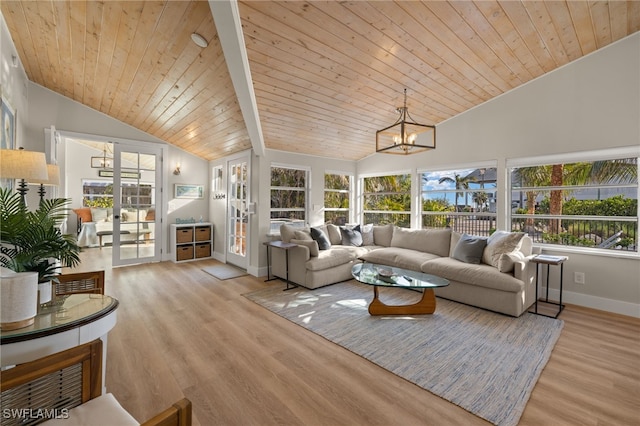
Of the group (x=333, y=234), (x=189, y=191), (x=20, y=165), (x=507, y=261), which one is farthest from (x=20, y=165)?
(x=507, y=261)

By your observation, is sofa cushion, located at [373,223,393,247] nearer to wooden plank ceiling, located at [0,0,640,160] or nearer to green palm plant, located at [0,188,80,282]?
wooden plank ceiling, located at [0,0,640,160]

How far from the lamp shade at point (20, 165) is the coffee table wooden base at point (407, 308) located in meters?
3.12

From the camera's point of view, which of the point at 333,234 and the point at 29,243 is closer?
the point at 29,243

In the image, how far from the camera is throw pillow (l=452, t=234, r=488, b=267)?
12.6 feet

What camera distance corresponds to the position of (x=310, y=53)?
2.84 meters

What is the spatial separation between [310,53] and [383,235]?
3.49 meters

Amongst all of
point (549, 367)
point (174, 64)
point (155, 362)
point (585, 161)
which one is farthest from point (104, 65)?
point (585, 161)

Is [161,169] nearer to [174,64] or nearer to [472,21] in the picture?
[174,64]

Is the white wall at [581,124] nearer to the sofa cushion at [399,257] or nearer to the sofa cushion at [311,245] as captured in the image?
the sofa cushion at [399,257]

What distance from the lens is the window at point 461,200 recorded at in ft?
14.8

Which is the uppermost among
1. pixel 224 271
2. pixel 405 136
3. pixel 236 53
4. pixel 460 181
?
pixel 236 53

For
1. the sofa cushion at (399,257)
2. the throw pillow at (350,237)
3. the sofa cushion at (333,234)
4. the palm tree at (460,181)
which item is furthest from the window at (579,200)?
the sofa cushion at (333,234)

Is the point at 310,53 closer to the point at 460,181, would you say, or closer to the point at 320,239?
the point at 320,239

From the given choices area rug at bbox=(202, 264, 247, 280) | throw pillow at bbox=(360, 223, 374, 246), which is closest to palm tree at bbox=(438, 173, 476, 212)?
throw pillow at bbox=(360, 223, 374, 246)
